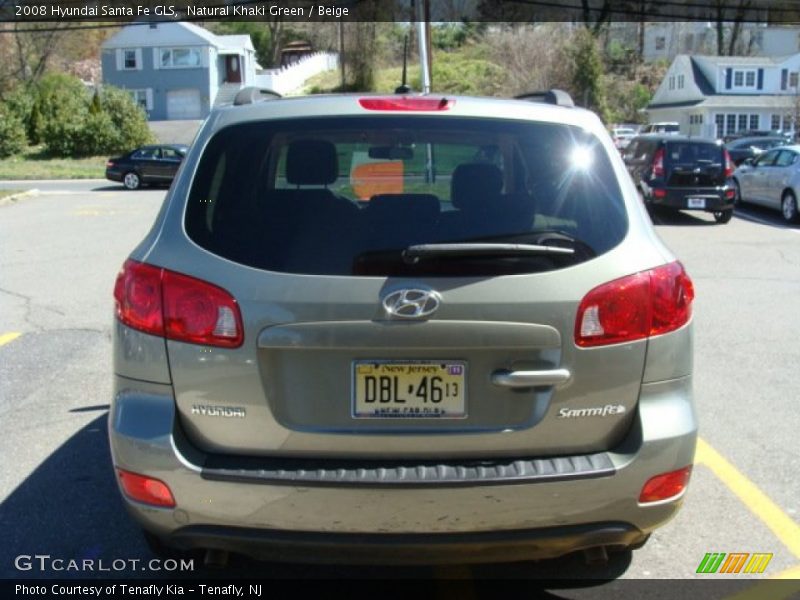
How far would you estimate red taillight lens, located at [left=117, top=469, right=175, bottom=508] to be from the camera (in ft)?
9.73

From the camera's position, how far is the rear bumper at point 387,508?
9.41 feet

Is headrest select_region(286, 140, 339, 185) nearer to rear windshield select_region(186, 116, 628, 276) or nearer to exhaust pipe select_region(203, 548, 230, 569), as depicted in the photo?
rear windshield select_region(186, 116, 628, 276)

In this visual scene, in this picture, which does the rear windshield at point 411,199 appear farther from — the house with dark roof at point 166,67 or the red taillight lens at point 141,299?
the house with dark roof at point 166,67

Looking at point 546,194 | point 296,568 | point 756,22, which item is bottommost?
point 296,568

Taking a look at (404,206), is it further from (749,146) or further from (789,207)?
(749,146)

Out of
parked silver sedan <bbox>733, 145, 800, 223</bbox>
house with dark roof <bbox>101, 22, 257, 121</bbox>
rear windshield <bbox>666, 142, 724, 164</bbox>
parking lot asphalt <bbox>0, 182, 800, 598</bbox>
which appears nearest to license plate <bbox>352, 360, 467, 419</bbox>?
parking lot asphalt <bbox>0, 182, 800, 598</bbox>

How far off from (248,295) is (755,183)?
18.0 m

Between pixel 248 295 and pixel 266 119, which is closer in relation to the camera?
pixel 248 295

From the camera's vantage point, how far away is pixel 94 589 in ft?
11.6

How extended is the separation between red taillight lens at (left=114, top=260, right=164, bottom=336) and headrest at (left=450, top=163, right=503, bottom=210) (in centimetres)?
109

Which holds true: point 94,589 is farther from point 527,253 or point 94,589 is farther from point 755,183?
point 755,183

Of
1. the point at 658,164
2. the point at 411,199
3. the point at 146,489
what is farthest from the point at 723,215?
the point at 146,489

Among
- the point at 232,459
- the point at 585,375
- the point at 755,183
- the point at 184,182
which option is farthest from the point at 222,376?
the point at 755,183

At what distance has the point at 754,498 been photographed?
14.5 feet
